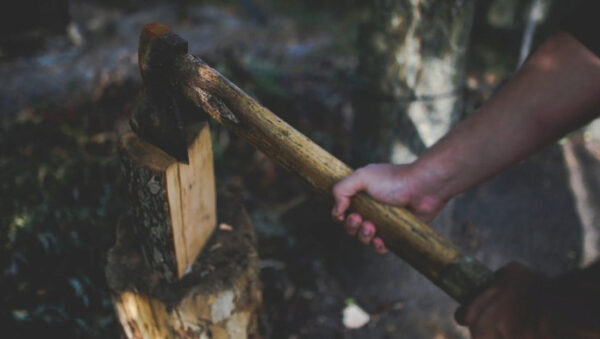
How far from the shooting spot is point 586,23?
1.26 metres

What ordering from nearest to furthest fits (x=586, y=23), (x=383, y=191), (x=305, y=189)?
(x=586, y=23)
(x=383, y=191)
(x=305, y=189)

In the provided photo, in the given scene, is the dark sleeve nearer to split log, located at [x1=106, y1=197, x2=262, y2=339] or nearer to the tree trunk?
the tree trunk

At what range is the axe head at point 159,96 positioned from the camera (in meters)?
1.42

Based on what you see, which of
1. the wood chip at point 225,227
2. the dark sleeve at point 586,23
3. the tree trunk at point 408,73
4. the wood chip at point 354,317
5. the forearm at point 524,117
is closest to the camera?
the dark sleeve at point 586,23

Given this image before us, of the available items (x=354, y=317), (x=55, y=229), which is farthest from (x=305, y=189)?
(x=55, y=229)

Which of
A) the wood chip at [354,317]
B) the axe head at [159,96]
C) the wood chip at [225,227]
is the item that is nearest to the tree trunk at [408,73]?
the wood chip at [354,317]

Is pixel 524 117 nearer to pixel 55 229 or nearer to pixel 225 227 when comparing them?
pixel 225 227

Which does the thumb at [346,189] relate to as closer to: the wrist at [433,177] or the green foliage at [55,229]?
the wrist at [433,177]

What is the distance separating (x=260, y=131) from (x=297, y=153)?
156 mm

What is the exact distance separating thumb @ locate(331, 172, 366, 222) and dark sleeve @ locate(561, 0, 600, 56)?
85 cm

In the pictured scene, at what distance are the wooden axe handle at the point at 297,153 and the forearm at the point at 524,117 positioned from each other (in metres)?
0.31

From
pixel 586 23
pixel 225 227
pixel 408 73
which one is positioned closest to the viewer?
pixel 586 23

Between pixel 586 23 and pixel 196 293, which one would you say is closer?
pixel 586 23

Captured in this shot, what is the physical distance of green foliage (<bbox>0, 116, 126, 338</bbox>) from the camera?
7.45 ft
